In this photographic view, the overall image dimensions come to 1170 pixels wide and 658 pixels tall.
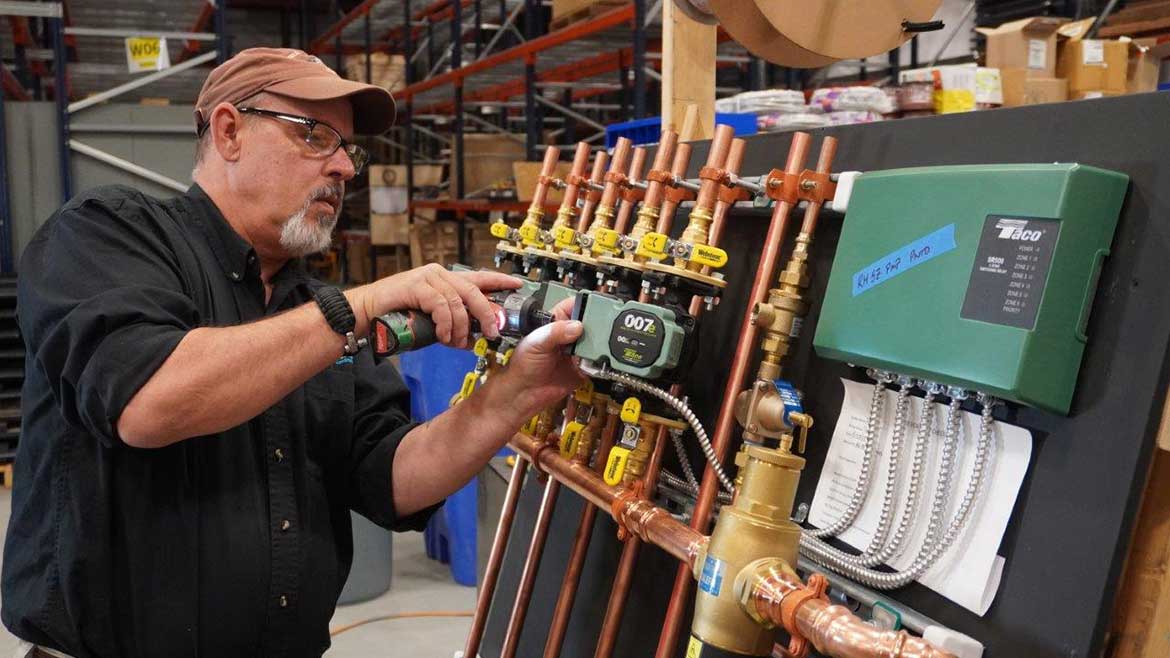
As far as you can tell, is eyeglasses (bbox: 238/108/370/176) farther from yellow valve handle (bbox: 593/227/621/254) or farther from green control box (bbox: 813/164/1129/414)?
green control box (bbox: 813/164/1129/414)

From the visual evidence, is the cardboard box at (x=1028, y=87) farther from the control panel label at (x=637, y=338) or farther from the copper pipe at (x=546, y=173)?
the control panel label at (x=637, y=338)

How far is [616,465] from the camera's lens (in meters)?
1.32

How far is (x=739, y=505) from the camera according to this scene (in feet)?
3.26

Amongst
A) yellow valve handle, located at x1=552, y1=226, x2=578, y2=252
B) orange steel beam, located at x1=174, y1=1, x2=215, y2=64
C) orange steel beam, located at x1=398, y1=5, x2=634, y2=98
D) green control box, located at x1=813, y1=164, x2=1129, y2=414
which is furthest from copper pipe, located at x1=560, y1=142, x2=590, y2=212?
orange steel beam, located at x1=174, y1=1, x2=215, y2=64

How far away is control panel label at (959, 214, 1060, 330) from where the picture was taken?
87cm

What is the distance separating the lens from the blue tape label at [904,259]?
971mm

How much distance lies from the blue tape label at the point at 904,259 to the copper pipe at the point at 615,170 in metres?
0.57

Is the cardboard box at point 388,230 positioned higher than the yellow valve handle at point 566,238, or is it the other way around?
the yellow valve handle at point 566,238

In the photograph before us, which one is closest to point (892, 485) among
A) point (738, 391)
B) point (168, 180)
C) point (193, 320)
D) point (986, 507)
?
point (986, 507)

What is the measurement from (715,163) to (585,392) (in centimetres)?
37

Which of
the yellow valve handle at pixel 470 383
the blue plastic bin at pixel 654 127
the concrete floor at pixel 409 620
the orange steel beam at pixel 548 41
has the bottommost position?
the concrete floor at pixel 409 620

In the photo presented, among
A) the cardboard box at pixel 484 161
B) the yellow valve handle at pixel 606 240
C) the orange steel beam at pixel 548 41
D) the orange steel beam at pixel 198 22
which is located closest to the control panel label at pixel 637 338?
the yellow valve handle at pixel 606 240

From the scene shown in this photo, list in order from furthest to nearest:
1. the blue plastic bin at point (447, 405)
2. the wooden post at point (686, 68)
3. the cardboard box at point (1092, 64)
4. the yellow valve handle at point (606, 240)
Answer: the cardboard box at point (1092, 64) → the blue plastic bin at point (447, 405) → the wooden post at point (686, 68) → the yellow valve handle at point (606, 240)

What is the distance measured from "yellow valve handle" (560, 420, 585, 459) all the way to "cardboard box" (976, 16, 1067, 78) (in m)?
3.01
